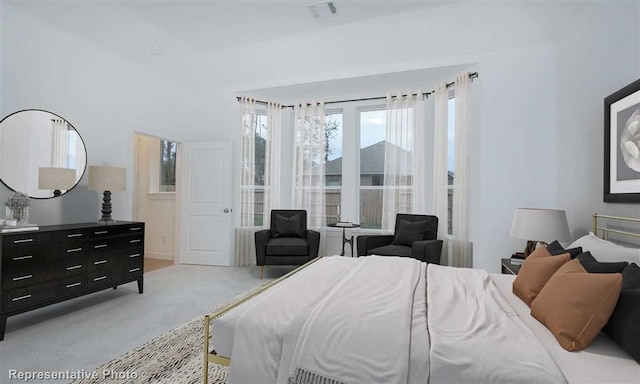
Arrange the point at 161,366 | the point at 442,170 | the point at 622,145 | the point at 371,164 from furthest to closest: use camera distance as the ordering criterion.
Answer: the point at 371,164 → the point at 442,170 → the point at 622,145 → the point at 161,366

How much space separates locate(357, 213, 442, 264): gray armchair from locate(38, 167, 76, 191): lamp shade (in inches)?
133

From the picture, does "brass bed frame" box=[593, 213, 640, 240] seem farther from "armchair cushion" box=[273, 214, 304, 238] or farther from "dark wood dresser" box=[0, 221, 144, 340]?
"dark wood dresser" box=[0, 221, 144, 340]

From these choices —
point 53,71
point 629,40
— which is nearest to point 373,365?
point 629,40

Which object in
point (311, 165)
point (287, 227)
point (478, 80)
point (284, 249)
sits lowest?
point (284, 249)

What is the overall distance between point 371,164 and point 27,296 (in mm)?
4242

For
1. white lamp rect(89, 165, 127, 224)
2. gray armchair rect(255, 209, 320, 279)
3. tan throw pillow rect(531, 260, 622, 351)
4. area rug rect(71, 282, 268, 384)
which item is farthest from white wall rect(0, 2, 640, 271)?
area rug rect(71, 282, 268, 384)

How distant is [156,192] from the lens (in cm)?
559

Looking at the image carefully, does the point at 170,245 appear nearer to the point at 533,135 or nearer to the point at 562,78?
the point at 533,135

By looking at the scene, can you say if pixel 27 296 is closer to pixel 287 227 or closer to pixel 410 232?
pixel 287 227

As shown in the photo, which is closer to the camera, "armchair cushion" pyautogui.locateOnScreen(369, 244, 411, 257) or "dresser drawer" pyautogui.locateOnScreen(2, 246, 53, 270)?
"dresser drawer" pyautogui.locateOnScreen(2, 246, 53, 270)

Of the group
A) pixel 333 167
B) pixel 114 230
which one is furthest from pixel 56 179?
pixel 333 167

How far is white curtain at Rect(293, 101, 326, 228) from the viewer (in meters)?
5.13

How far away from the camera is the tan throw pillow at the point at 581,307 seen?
51.4 inches

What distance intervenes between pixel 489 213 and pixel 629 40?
2113 mm
